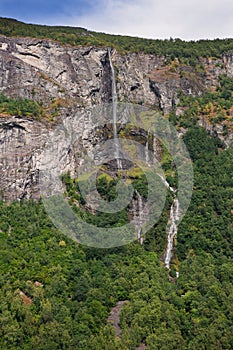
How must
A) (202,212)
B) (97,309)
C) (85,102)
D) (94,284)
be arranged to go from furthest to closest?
(85,102) < (202,212) < (94,284) < (97,309)

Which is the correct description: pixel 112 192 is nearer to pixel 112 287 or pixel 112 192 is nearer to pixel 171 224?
pixel 171 224

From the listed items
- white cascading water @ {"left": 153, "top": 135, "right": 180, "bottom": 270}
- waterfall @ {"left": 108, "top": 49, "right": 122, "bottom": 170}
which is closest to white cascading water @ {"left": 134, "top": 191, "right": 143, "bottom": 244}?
white cascading water @ {"left": 153, "top": 135, "right": 180, "bottom": 270}

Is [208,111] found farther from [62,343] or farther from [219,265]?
[62,343]

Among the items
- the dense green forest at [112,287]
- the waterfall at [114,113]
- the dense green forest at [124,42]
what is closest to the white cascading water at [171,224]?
the dense green forest at [112,287]

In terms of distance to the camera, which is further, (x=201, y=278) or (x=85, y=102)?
(x=85, y=102)

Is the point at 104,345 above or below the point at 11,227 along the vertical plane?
below

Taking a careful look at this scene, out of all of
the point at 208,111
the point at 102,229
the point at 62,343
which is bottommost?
the point at 62,343

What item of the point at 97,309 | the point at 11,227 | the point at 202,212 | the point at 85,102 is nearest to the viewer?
the point at 97,309

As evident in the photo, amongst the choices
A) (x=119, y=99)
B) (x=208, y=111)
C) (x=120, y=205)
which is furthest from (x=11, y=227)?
(x=208, y=111)
